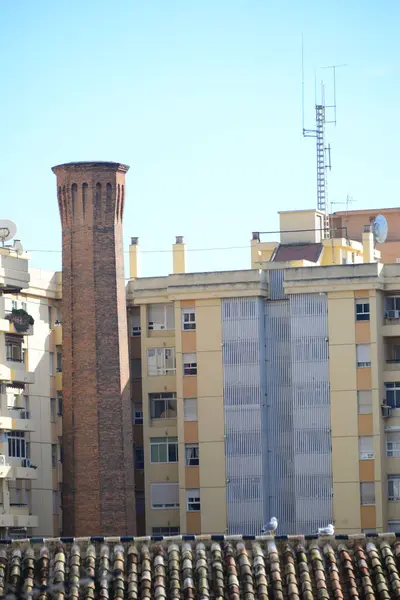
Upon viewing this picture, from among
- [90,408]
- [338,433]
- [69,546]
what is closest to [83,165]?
[90,408]

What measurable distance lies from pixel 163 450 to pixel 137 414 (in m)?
2.77

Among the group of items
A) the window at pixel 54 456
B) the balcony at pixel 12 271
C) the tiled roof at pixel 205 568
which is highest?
the balcony at pixel 12 271

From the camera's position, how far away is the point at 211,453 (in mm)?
104500

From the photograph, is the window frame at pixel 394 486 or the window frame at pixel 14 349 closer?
the window frame at pixel 14 349

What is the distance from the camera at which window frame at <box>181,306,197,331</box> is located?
10600 cm

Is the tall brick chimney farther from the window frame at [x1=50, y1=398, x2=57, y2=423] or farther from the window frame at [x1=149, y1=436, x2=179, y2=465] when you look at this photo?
the window frame at [x1=149, y1=436, x2=179, y2=465]

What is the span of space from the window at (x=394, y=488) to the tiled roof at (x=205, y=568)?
122 feet

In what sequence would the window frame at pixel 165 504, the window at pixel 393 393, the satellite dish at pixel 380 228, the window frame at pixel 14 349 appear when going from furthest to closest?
the satellite dish at pixel 380 228 → the window frame at pixel 165 504 → the window at pixel 393 393 → the window frame at pixel 14 349

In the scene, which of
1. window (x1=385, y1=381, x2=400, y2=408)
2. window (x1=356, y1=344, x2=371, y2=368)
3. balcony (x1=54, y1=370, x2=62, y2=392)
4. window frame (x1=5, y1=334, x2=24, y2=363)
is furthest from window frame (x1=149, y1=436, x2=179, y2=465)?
window (x1=385, y1=381, x2=400, y2=408)

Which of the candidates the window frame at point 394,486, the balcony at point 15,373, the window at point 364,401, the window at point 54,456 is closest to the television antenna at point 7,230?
the balcony at point 15,373

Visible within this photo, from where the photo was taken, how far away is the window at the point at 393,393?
339 feet

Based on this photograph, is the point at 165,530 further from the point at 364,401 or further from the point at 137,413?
the point at 364,401

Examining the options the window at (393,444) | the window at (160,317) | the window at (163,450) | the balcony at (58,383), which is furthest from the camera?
the window at (160,317)

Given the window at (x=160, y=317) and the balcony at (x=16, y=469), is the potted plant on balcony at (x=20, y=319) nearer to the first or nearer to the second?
the balcony at (x=16, y=469)
